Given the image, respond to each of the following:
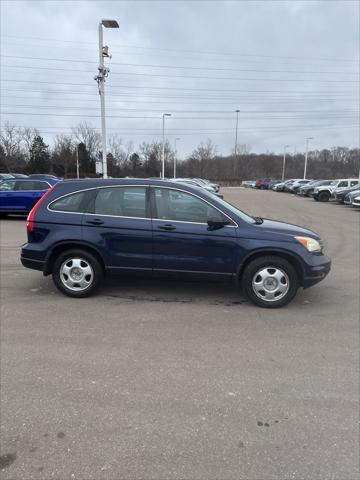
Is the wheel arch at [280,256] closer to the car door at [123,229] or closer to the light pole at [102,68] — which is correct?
the car door at [123,229]

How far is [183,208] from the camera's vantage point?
492 cm

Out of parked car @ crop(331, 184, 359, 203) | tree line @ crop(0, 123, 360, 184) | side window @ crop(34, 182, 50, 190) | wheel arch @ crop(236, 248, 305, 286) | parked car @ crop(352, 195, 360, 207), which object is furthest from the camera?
tree line @ crop(0, 123, 360, 184)

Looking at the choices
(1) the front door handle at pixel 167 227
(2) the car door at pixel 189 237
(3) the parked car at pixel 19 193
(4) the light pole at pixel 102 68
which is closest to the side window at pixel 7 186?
(3) the parked car at pixel 19 193

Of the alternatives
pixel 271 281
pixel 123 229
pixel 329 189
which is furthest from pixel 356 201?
pixel 123 229

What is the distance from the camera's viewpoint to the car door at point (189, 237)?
188 inches

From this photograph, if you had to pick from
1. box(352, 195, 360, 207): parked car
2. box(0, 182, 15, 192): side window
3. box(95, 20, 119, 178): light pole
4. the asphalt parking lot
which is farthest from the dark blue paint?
box(352, 195, 360, 207): parked car

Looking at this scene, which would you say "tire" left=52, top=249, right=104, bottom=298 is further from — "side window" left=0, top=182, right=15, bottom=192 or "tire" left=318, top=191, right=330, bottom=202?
"tire" left=318, top=191, right=330, bottom=202

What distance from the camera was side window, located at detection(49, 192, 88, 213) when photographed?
509 cm

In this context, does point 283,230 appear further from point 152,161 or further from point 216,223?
point 152,161

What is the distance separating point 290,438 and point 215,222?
2826 mm

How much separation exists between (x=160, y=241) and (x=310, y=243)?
6.67 feet

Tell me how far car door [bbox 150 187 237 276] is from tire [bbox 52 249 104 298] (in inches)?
34.3

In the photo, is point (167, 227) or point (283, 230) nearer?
point (167, 227)

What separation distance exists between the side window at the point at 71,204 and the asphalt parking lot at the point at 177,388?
1.27 meters
